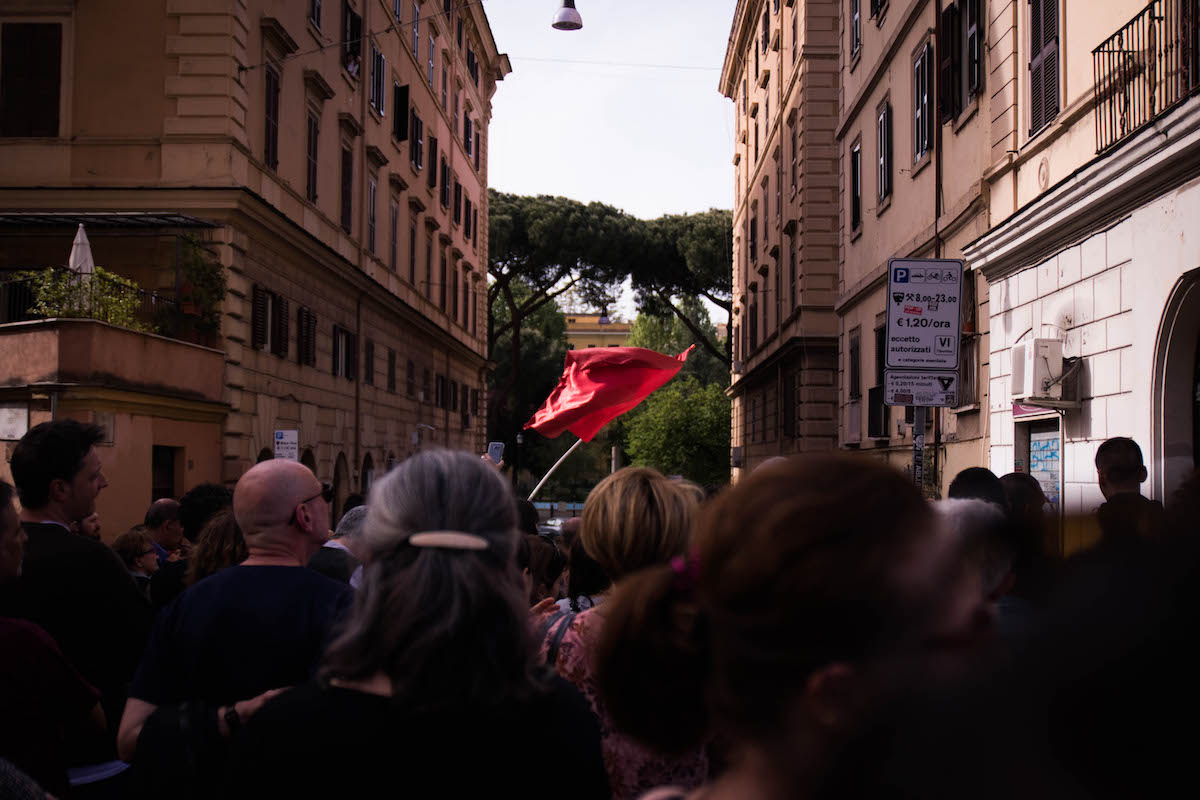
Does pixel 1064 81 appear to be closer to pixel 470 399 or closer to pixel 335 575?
pixel 335 575

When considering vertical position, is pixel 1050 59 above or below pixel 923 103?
below

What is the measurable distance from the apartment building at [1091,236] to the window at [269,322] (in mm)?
11647

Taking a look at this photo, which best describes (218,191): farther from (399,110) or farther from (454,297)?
(454,297)

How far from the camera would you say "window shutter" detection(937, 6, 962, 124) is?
14297mm

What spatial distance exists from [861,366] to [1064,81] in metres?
9.95

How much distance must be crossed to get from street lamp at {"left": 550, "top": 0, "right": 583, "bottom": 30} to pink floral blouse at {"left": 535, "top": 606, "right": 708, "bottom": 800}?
21.1 m

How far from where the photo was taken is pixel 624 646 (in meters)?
1.81

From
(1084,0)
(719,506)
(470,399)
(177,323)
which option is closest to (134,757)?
(719,506)

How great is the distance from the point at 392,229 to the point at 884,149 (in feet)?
50.0

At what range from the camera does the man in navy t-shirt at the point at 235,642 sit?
3248 mm

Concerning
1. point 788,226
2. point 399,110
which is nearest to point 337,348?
point 399,110

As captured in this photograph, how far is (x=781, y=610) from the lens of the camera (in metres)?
1.34

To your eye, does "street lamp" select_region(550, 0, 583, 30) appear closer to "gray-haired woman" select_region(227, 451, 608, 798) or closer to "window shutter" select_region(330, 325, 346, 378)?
"window shutter" select_region(330, 325, 346, 378)

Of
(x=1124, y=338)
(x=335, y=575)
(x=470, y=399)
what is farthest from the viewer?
Result: (x=470, y=399)
